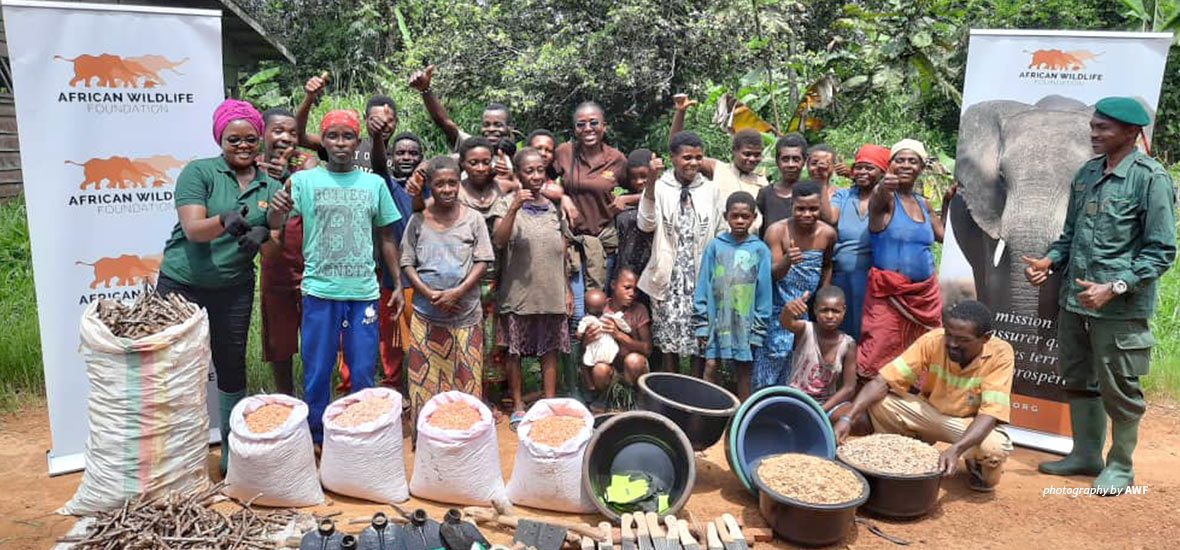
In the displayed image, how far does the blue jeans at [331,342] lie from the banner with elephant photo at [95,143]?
93 cm

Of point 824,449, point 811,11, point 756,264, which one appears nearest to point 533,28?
point 811,11

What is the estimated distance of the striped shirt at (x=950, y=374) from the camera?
13.9ft

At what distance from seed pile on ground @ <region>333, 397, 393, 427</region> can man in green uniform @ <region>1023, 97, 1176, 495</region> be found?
11.1 feet

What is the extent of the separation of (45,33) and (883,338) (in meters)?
4.74

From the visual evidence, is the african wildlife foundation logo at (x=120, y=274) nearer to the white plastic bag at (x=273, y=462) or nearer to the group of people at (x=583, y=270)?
the group of people at (x=583, y=270)

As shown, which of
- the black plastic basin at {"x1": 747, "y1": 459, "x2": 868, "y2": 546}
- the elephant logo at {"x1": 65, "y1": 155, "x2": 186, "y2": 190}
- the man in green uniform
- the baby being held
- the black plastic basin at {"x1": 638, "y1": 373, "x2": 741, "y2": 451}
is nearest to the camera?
the black plastic basin at {"x1": 747, "y1": 459, "x2": 868, "y2": 546}

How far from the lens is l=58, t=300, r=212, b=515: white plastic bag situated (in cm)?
364

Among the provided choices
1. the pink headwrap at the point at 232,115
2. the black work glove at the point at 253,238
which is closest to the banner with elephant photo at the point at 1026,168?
the black work glove at the point at 253,238

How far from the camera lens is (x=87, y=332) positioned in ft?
12.0

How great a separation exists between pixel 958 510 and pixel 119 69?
16.0ft

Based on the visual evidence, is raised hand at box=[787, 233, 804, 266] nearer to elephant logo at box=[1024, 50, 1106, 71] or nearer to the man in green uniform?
the man in green uniform

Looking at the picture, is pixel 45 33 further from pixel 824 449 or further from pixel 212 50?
pixel 824 449

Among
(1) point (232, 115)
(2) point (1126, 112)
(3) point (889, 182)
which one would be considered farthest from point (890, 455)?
(1) point (232, 115)

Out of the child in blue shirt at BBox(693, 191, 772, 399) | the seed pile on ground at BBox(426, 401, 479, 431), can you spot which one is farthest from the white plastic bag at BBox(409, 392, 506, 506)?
the child in blue shirt at BBox(693, 191, 772, 399)
